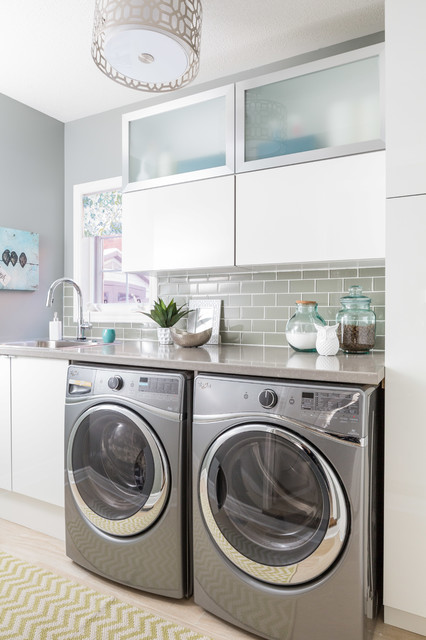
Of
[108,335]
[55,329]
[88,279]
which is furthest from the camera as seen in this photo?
[88,279]

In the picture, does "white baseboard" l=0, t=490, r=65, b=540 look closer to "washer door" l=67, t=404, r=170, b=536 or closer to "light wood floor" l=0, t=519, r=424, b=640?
"light wood floor" l=0, t=519, r=424, b=640

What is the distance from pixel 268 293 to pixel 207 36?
54.9 inches

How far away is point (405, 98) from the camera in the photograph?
5.13 ft

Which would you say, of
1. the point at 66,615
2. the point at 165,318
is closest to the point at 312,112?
the point at 165,318

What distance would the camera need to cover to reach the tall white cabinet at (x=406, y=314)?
1540mm

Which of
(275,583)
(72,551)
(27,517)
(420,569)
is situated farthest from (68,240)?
(420,569)

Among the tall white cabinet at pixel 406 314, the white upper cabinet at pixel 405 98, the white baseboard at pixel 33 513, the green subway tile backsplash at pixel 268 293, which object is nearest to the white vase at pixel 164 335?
the green subway tile backsplash at pixel 268 293

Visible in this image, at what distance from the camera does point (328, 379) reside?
4.91ft

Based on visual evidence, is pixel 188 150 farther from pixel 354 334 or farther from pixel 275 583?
pixel 275 583

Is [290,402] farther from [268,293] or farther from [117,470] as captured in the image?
[268,293]

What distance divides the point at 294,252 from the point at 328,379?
0.74m

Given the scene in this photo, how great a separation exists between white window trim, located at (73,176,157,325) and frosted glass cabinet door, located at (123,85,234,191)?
59 centimetres

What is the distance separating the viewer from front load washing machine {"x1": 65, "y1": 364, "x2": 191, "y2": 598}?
1.76 metres

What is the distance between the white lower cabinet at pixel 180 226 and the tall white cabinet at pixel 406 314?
2.71 feet
